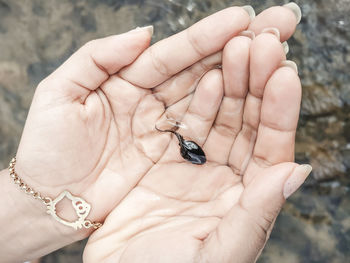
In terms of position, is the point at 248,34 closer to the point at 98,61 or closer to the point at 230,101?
the point at 230,101

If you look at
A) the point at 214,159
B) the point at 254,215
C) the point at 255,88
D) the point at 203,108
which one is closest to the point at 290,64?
the point at 255,88

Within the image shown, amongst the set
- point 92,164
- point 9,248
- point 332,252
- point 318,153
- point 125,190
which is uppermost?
point 92,164

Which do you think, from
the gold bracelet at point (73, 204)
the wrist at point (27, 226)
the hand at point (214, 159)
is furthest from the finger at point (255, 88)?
the wrist at point (27, 226)

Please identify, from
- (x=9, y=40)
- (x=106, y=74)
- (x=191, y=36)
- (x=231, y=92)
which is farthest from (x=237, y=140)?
(x=9, y=40)

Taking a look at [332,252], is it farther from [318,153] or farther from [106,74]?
[106,74]

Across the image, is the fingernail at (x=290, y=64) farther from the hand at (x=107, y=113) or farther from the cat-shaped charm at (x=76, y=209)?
the cat-shaped charm at (x=76, y=209)

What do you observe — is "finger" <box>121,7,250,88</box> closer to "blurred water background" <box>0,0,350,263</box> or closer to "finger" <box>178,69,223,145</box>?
"finger" <box>178,69,223,145</box>
